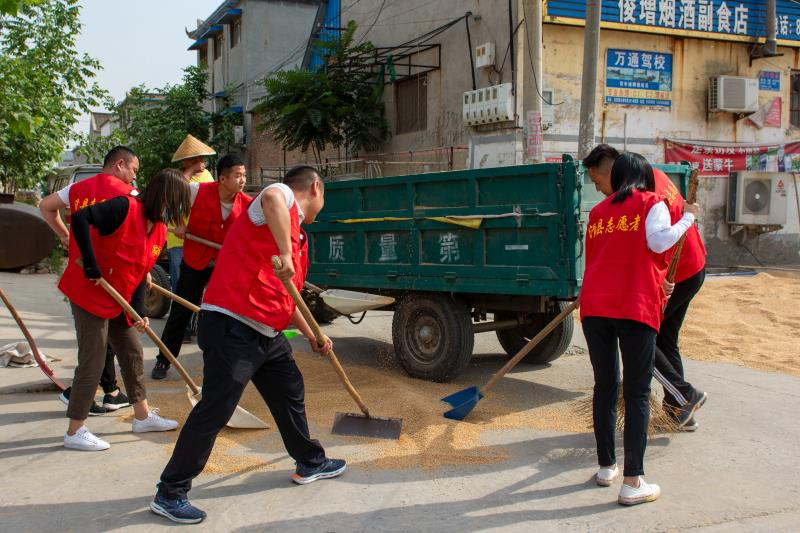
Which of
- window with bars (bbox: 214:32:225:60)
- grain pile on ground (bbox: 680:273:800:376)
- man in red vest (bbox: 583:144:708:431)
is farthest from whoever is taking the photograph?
window with bars (bbox: 214:32:225:60)

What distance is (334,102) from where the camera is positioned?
15977 mm

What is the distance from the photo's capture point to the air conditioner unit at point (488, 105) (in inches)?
512

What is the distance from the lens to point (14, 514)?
3.50 m

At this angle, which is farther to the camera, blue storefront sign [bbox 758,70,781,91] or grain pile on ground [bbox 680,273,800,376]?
blue storefront sign [bbox 758,70,781,91]

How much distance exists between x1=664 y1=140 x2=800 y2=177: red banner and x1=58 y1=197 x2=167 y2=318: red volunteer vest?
12.0 metres

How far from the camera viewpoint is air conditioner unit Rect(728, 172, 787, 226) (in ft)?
47.8

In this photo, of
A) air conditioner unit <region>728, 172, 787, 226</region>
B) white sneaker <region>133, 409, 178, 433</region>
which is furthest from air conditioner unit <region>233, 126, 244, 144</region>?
white sneaker <region>133, 409, 178, 433</region>

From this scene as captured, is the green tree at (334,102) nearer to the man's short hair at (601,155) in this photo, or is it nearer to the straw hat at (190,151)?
the straw hat at (190,151)

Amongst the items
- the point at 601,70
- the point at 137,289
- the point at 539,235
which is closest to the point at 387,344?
the point at 539,235

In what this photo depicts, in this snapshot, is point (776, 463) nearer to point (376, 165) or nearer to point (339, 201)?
point (339, 201)

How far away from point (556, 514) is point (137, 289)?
2.98 m

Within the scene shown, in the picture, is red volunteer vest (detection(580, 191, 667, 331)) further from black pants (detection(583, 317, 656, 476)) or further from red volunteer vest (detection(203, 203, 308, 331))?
red volunteer vest (detection(203, 203, 308, 331))

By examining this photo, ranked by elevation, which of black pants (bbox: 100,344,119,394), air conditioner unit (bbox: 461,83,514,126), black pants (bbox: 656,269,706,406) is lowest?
black pants (bbox: 100,344,119,394)

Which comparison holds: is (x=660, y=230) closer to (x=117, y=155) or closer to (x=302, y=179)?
(x=302, y=179)
